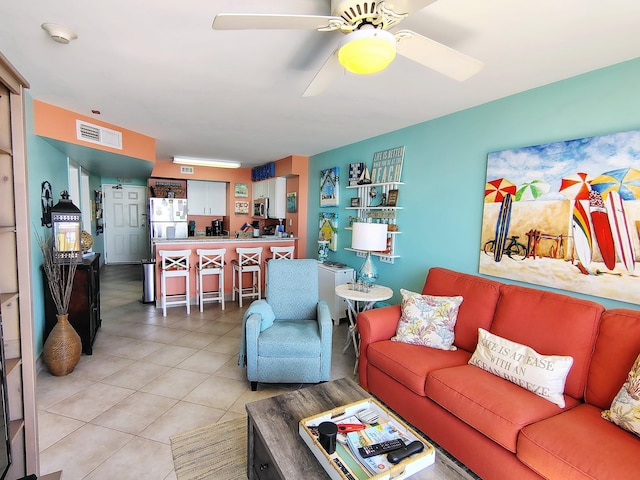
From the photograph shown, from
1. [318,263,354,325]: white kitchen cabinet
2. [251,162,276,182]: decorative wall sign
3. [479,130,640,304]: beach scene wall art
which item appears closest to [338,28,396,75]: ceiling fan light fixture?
[479,130,640,304]: beach scene wall art

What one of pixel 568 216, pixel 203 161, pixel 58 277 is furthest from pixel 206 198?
pixel 568 216

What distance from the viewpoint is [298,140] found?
13.4ft

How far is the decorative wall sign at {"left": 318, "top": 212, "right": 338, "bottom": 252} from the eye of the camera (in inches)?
178

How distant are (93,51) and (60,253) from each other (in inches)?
73.1

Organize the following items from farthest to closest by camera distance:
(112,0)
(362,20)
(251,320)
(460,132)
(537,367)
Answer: (460,132) → (251,320) → (537,367) → (112,0) → (362,20)

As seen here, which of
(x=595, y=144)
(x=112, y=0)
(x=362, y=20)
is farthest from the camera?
(x=595, y=144)

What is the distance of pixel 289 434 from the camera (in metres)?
1.38

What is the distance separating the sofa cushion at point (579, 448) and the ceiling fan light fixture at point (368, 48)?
1.73 metres

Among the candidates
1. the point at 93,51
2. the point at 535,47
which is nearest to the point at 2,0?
the point at 93,51

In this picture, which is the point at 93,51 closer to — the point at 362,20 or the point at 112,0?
the point at 112,0

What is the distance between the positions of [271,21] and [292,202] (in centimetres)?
436

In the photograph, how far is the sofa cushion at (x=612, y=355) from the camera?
1563mm

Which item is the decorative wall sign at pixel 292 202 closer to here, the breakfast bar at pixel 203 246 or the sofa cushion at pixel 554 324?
the breakfast bar at pixel 203 246

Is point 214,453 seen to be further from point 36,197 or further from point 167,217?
point 167,217
